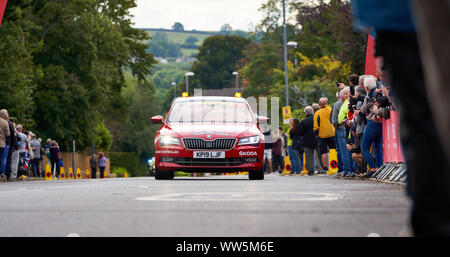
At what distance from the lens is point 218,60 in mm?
108000

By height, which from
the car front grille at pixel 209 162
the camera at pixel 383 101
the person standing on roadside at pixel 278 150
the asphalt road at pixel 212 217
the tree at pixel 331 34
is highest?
the tree at pixel 331 34

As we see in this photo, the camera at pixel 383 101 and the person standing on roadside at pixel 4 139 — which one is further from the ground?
the camera at pixel 383 101

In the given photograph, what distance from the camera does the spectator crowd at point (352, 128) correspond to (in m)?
16.2

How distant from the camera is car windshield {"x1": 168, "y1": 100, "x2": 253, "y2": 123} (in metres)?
19.0

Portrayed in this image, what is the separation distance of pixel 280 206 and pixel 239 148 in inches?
393

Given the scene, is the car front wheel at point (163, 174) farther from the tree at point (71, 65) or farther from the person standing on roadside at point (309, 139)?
the tree at point (71, 65)

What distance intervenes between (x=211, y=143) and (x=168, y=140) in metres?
0.90

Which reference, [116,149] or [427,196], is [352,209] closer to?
[427,196]

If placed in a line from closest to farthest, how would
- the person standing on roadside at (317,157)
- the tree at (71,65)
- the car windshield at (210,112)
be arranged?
the car windshield at (210,112) → the person standing on roadside at (317,157) → the tree at (71,65)

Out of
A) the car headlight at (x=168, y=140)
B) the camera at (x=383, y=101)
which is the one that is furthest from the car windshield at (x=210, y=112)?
the camera at (x=383, y=101)

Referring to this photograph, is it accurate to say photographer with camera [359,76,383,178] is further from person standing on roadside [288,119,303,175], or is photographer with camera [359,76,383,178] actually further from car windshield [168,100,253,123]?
person standing on roadside [288,119,303,175]

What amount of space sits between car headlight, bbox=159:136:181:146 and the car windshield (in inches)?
35.8

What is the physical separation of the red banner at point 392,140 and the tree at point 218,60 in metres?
88.0

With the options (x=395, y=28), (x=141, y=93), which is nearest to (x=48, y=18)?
(x=395, y=28)
